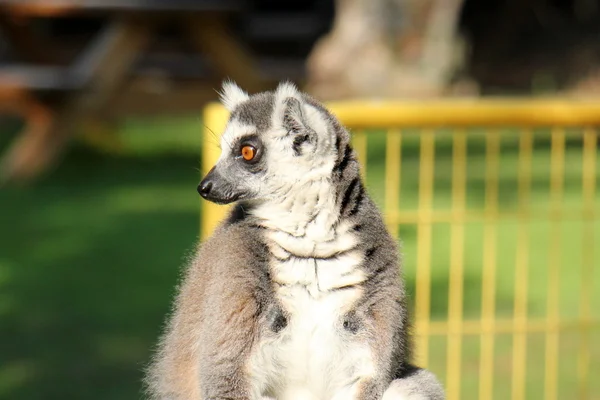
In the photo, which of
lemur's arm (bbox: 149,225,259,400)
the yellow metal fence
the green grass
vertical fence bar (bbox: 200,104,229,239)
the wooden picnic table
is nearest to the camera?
lemur's arm (bbox: 149,225,259,400)

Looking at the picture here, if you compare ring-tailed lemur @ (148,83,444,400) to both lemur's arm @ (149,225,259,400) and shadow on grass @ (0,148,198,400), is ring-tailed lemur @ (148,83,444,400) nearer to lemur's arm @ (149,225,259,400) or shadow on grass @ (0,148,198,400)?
lemur's arm @ (149,225,259,400)

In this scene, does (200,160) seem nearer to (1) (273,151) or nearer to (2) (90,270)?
(2) (90,270)

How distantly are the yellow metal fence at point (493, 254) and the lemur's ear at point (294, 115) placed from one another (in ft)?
2.11

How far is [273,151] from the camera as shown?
10.5 ft

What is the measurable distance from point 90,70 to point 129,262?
268 cm

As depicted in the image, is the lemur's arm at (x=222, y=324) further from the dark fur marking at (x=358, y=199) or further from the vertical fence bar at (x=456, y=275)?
the vertical fence bar at (x=456, y=275)

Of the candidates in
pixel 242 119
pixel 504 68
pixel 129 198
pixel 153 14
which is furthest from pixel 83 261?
pixel 504 68

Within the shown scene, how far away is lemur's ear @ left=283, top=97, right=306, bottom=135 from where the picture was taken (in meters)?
3.13

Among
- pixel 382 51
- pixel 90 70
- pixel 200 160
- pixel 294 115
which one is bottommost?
pixel 294 115

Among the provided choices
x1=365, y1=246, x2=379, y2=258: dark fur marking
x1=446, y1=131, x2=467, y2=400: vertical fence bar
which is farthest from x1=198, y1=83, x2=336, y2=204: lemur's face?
x1=446, y1=131, x2=467, y2=400: vertical fence bar

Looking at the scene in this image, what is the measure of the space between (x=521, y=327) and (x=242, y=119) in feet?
5.34

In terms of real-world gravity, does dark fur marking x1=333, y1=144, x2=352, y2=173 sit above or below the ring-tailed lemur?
above

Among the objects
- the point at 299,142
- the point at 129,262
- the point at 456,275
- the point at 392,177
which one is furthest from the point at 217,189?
the point at 129,262

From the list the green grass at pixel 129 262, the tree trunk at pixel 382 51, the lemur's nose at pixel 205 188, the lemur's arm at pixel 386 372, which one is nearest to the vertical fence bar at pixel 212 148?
the green grass at pixel 129 262
